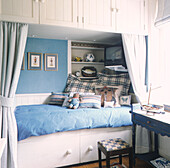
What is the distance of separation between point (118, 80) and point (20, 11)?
2.08 metres

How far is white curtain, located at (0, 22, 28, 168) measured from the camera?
1.96 m

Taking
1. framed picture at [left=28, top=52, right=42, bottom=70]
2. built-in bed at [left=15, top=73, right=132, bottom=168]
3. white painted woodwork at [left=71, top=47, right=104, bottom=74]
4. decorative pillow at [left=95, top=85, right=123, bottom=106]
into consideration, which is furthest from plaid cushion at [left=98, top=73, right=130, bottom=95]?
framed picture at [left=28, top=52, right=42, bottom=70]


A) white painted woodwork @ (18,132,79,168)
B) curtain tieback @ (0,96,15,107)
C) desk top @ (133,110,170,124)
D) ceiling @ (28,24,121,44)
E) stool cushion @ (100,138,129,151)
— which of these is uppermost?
ceiling @ (28,24,121,44)

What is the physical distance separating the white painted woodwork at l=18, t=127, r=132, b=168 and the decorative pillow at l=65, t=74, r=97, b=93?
3.49ft

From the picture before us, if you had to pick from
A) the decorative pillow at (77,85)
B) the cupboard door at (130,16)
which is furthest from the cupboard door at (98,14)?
the decorative pillow at (77,85)

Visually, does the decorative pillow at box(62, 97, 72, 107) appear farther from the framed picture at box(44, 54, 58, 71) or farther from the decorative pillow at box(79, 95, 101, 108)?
the framed picture at box(44, 54, 58, 71)

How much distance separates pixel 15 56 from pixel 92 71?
74.8 inches

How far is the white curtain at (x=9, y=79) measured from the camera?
1957mm

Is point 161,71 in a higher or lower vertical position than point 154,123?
higher

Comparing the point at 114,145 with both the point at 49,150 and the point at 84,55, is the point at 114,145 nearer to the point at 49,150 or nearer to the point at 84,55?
the point at 49,150

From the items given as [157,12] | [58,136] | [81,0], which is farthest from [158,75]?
[58,136]

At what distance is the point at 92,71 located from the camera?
364 centimetres

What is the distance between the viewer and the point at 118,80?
320 cm

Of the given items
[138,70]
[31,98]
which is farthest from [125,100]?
Result: [31,98]
